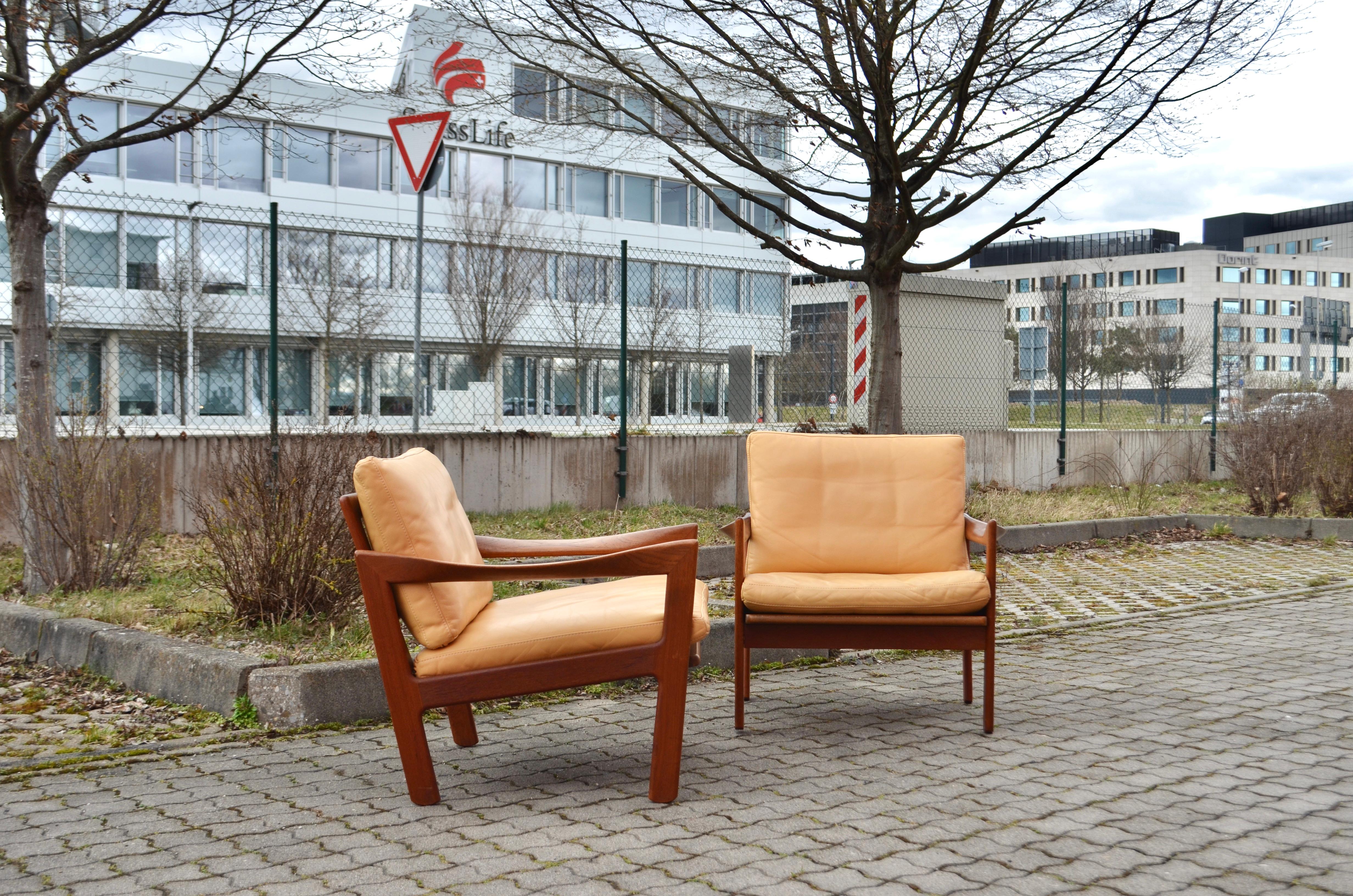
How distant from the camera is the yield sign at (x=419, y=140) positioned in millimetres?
9164

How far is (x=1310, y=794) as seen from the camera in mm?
3748

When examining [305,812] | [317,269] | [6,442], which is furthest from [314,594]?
[317,269]

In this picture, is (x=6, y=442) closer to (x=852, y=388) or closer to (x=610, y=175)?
(x=852, y=388)

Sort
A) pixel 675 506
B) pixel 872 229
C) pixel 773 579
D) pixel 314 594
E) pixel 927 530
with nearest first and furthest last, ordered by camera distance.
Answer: pixel 773 579 < pixel 927 530 < pixel 314 594 < pixel 872 229 < pixel 675 506

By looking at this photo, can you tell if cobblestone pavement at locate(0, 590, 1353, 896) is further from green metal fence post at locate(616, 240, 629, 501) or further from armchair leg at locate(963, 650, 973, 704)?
green metal fence post at locate(616, 240, 629, 501)

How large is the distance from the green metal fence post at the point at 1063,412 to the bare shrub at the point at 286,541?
10.5 m

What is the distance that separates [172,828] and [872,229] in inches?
289

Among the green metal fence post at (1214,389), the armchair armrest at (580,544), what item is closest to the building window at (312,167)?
the green metal fence post at (1214,389)

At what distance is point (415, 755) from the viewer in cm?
367

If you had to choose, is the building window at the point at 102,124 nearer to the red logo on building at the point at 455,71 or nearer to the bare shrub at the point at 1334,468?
the red logo on building at the point at 455,71

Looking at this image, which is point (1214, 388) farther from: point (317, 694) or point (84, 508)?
point (317, 694)

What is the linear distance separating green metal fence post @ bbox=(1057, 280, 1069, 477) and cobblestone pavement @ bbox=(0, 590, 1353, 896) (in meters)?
9.40

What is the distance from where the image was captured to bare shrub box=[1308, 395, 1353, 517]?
480 inches

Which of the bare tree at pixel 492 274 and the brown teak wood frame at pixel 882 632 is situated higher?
the bare tree at pixel 492 274
